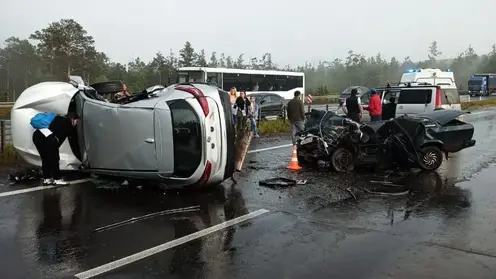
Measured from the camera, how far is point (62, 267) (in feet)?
15.0

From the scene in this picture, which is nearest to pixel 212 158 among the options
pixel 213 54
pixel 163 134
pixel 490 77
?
pixel 163 134

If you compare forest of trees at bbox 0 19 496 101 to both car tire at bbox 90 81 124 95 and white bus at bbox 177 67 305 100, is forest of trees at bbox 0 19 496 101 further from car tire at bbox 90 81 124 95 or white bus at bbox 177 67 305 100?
car tire at bbox 90 81 124 95

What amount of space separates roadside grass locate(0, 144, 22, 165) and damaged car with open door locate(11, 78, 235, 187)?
10.7 ft

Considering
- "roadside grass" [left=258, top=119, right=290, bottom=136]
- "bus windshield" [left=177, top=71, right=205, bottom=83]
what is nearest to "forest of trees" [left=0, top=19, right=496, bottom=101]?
"bus windshield" [left=177, top=71, right=205, bottom=83]

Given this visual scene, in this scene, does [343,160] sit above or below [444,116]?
below

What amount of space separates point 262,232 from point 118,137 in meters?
3.07

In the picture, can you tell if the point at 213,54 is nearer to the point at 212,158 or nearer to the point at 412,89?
the point at 412,89

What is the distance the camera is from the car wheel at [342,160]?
995cm

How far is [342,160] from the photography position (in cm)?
1002

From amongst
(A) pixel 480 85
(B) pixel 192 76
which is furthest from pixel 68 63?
(A) pixel 480 85

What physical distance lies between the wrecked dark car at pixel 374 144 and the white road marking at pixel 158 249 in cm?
386

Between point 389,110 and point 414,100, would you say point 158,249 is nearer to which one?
point 389,110

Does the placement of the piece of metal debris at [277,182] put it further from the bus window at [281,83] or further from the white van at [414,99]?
the bus window at [281,83]

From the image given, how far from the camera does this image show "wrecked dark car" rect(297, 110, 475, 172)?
9969mm
